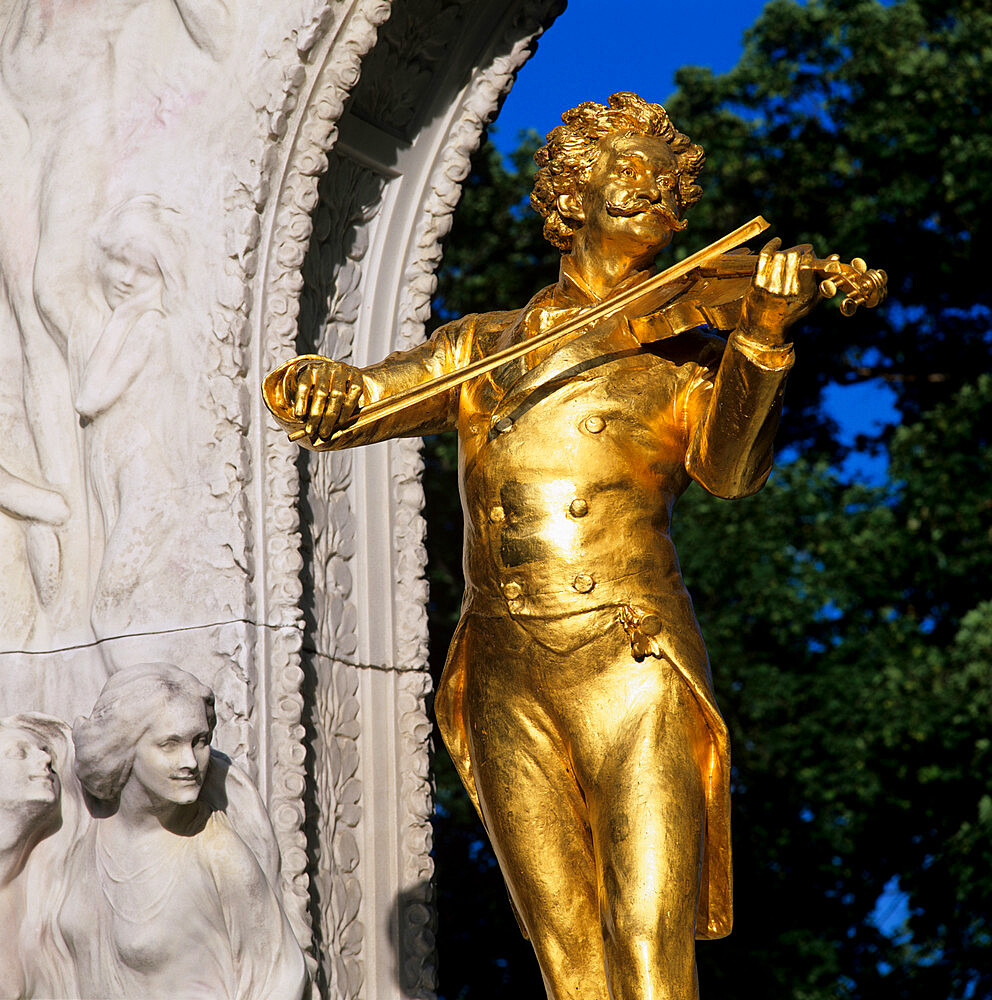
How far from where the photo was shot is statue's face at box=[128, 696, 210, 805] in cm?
389

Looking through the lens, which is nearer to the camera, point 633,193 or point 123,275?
point 633,193

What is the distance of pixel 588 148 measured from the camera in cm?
434

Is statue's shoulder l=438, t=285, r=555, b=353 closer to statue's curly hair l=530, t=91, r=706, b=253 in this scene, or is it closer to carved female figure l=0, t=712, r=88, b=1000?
statue's curly hair l=530, t=91, r=706, b=253

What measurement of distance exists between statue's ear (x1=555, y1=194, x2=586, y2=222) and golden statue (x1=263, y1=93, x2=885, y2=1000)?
19 millimetres

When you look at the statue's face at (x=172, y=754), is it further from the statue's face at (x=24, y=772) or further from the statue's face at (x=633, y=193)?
the statue's face at (x=633, y=193)

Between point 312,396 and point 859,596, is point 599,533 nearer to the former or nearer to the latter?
point 312,396

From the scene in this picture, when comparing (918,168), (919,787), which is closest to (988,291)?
(918,168)

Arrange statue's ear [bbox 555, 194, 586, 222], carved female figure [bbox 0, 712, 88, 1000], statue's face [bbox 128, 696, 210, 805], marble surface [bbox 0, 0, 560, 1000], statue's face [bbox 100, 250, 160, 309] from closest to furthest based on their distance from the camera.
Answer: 1. statue's face [bbox 128, 696, 210, 805]
2. carved female figure [bbox 0, 712, 88, 1000]
3. statue's ear [bbox 555, 194, 586, 222]
4. marble surface [bbox 0, 0, 560, 1000]
5. statue's face [bbox 100, 250, 160, 309]

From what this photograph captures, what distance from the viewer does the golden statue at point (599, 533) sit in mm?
3975

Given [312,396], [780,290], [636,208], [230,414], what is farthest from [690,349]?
[230,414]

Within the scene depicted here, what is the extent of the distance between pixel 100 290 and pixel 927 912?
271 inches

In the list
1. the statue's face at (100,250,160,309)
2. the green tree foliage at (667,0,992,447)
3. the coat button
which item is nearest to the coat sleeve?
the coat button

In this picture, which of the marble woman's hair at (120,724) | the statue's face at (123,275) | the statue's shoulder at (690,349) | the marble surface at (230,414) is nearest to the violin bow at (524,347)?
the statue's shoulder at (690,349)

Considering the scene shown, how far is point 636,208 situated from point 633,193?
0.03m
